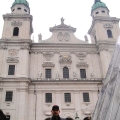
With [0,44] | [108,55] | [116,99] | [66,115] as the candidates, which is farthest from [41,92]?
[116,99]

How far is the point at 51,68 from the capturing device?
26.4m

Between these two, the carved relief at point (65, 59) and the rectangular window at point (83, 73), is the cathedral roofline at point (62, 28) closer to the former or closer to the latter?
the carved relief at point (65, 59)

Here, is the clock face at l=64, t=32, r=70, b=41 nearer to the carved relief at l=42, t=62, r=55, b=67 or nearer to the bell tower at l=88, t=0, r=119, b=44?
the bell tower at l=88, t=0, r=119, b=44

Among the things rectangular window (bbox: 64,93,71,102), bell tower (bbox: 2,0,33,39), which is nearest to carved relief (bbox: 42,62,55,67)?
rectangular window (bbox: 64,93,71,102)

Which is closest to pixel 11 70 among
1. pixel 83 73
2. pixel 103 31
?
pixel 83 73

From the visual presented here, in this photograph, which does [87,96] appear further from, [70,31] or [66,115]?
[70,31]

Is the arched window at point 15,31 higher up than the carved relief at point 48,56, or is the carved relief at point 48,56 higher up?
the arched window at point 15,31

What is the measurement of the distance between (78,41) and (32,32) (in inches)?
372

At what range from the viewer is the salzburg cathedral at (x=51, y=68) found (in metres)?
23.2

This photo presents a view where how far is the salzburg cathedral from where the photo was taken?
23203 millimetres

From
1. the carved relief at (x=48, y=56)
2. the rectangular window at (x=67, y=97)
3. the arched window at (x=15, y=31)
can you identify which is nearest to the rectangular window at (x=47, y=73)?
the carved relief at (x=48, y=56)

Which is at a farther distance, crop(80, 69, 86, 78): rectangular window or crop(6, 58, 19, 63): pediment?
crop(80, 69, 86, 78): rectangular window

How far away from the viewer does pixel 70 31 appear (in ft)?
98.2

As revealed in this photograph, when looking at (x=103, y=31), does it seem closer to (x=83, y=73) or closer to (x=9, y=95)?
(x=83, y=73)
